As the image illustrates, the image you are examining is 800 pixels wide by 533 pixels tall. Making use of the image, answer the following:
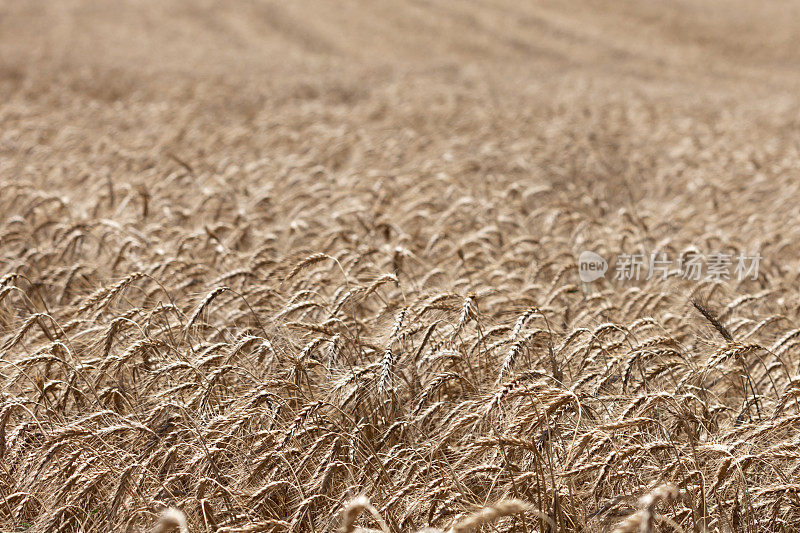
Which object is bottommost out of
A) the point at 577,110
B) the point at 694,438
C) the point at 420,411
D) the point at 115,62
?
the point at 115,62

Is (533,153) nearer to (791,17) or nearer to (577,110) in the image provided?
(577,110)

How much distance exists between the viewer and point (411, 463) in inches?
87.6

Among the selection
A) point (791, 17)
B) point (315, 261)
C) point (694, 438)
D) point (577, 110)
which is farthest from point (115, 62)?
point (791, 17)

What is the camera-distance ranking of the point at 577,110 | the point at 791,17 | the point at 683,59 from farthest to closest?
the point at 791,17 → the point at 683,59 → the point at 577,110

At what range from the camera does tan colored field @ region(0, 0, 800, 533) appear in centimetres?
211

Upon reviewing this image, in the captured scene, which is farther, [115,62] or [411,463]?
[115,62]

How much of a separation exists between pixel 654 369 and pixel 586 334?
303 mm

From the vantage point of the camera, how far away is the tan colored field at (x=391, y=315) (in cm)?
211

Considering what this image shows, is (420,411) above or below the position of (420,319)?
below

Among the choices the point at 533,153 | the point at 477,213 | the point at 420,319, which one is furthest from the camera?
the point at 533,153

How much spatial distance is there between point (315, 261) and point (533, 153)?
5824 mm

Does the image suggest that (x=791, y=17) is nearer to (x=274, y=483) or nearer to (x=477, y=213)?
(x=477, y=213)

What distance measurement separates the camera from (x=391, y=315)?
2.98 metres

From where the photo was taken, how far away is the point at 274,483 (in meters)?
2.06
